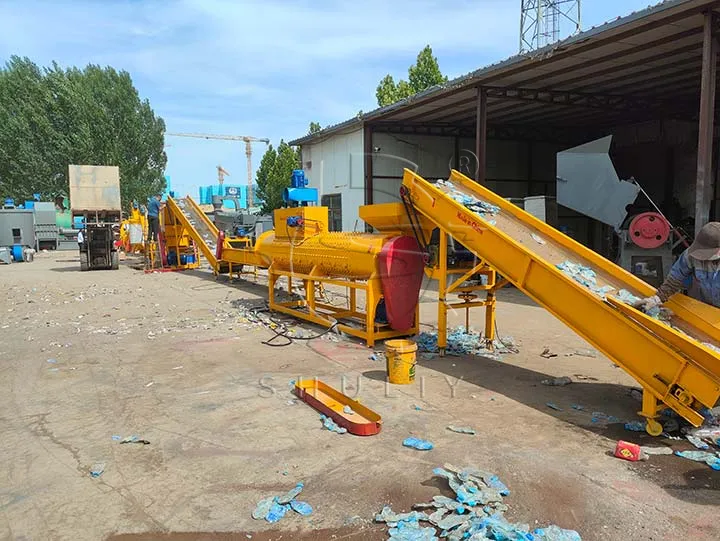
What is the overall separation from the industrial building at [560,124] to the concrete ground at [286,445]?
5.36 m

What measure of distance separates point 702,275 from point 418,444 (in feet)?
9.30

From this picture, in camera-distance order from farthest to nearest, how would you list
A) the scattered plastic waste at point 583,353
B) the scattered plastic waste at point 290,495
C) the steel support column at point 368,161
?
the steel support column at point 368,161 → the scattered plastic waste at point 583,353 → the scattered plastic waste at point 290,495

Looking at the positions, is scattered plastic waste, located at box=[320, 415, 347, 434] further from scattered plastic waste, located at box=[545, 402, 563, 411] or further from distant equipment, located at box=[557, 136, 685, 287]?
distant equipment, located at box=[557, 136, 685, 287]

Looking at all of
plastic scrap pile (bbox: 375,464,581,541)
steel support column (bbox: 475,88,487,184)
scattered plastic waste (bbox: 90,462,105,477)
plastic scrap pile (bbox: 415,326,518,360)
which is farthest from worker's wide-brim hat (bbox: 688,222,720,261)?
steel support column (bbox: 475,88,487,184)

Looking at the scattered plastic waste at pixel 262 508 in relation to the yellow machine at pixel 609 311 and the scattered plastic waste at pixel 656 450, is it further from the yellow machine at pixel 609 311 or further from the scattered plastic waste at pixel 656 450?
the yellow machine at pixel 609 311

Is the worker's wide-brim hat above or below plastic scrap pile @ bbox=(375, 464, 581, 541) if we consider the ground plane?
above

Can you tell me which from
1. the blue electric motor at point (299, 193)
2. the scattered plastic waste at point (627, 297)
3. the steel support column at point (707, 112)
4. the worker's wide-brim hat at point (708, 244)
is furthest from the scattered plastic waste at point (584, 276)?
the blue electric motor at point (299, 193)

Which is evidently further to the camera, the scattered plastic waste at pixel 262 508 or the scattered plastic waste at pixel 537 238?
the scattered plastic waste at pixel 537 238

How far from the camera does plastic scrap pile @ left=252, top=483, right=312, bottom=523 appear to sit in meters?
3.06

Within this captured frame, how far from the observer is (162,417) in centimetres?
463

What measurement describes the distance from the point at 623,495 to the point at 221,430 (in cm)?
304

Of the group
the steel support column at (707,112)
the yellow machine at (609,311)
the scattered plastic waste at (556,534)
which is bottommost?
the scattered plastic waste at (556,534)

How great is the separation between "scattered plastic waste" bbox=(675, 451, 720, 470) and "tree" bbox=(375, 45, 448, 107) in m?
26.8

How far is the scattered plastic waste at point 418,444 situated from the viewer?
12.8ft
